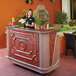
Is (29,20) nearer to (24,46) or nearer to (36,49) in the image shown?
(24,46)

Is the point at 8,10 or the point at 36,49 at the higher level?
the point at 8,10

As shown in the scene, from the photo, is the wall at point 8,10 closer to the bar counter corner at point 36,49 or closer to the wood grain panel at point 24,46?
the wood grain panel at point 24,46

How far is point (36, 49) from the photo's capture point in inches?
141

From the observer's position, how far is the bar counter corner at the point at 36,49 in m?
3.48

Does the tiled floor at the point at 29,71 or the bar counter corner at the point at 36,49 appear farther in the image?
the tiled floor at the point at 29,71

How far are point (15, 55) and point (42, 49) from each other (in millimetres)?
1109

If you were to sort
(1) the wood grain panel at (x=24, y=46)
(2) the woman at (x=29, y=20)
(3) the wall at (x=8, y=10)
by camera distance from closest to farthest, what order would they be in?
(1) the wood grain panel at (x=24, y=46), (2) the woman at (x=29, y=20), (3) the wall at (x=8, y=10)

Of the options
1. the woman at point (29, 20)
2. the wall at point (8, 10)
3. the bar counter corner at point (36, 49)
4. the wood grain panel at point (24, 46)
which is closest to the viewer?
the bar counter corner at point (36, 49)

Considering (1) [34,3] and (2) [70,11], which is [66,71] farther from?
(2) [70,11]

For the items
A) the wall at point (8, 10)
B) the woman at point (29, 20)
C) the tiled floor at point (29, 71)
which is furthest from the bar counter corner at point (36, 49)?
the wall at point (8, 10)

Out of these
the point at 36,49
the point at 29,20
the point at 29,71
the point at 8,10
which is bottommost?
the point at 29,71

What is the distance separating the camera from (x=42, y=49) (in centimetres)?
347

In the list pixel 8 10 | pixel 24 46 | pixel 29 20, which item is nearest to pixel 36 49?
pixel 24 46

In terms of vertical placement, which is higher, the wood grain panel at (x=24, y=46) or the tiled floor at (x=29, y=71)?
the wood grain panel at (x=24, y=46)
